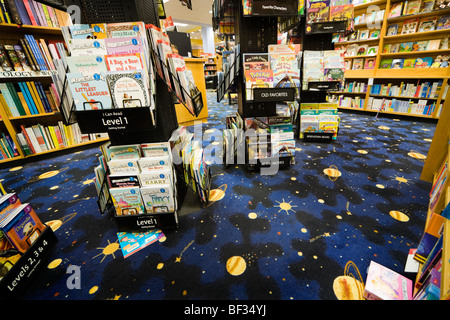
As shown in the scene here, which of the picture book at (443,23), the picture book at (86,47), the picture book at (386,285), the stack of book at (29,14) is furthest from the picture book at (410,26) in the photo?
the stack of book at (29,14)

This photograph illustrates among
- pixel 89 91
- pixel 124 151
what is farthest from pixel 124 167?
pixel 89 91

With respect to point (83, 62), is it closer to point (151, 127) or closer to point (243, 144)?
point (151, 127)

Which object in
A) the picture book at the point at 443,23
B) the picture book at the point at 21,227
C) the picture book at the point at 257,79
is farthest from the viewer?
the picture book at the point at 443,23

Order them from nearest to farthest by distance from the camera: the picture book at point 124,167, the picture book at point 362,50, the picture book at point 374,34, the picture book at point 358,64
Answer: the picture book at point 124,167 < the picture book at point 374,34 < the picture book at point 362,50 < the picture book at point 358,64

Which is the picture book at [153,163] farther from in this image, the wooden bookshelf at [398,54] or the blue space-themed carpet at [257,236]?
the wooden bookshelf at [398,54]

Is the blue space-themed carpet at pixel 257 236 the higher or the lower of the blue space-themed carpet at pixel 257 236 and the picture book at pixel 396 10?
the lower

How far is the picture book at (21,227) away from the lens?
3.15 feet

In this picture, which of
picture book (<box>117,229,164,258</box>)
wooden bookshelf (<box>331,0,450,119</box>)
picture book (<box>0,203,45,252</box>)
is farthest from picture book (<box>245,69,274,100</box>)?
wooden bookshelf (<box>331,0,450,119</box>)

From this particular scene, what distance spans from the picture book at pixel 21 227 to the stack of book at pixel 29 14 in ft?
8.04

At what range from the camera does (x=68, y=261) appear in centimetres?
114

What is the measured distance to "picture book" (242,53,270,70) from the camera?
5.42ft
